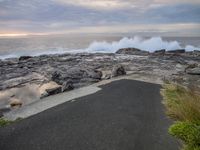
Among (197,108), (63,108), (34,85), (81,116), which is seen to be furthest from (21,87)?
(197,108)

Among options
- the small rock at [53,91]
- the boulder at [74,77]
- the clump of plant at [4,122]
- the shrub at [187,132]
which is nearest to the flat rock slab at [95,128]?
the shrub at [187,132]

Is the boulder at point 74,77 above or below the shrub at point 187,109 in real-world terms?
below

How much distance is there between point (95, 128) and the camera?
25.2 ft

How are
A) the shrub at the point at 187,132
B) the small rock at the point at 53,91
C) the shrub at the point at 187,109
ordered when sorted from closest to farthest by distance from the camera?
the shrub at the point at 187,132 → the shrub at the point at 187,109 → the small rock at the point at 53,91

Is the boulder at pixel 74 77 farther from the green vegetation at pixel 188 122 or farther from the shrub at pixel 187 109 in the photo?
the green vegetation at pixel 188 122

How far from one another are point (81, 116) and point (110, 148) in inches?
103

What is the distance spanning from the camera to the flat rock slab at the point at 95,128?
21.8 feet

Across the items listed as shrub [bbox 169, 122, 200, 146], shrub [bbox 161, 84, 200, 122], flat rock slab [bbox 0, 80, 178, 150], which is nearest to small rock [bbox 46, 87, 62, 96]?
flat rock slab [bbox 0, 80, 178, 150]

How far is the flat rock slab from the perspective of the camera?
663cm

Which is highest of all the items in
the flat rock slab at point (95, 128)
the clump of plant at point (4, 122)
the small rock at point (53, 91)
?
the flat rock slab at point (95, 128)

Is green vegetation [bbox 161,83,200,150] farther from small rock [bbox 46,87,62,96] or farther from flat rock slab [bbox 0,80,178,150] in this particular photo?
small rock [bbox 46,87,62,96]

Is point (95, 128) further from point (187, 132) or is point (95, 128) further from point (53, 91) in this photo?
point (53, 91)

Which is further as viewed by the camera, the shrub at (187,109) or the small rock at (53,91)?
the small rock at (53,91)

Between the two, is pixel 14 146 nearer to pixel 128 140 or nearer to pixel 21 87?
pixel 128 140
